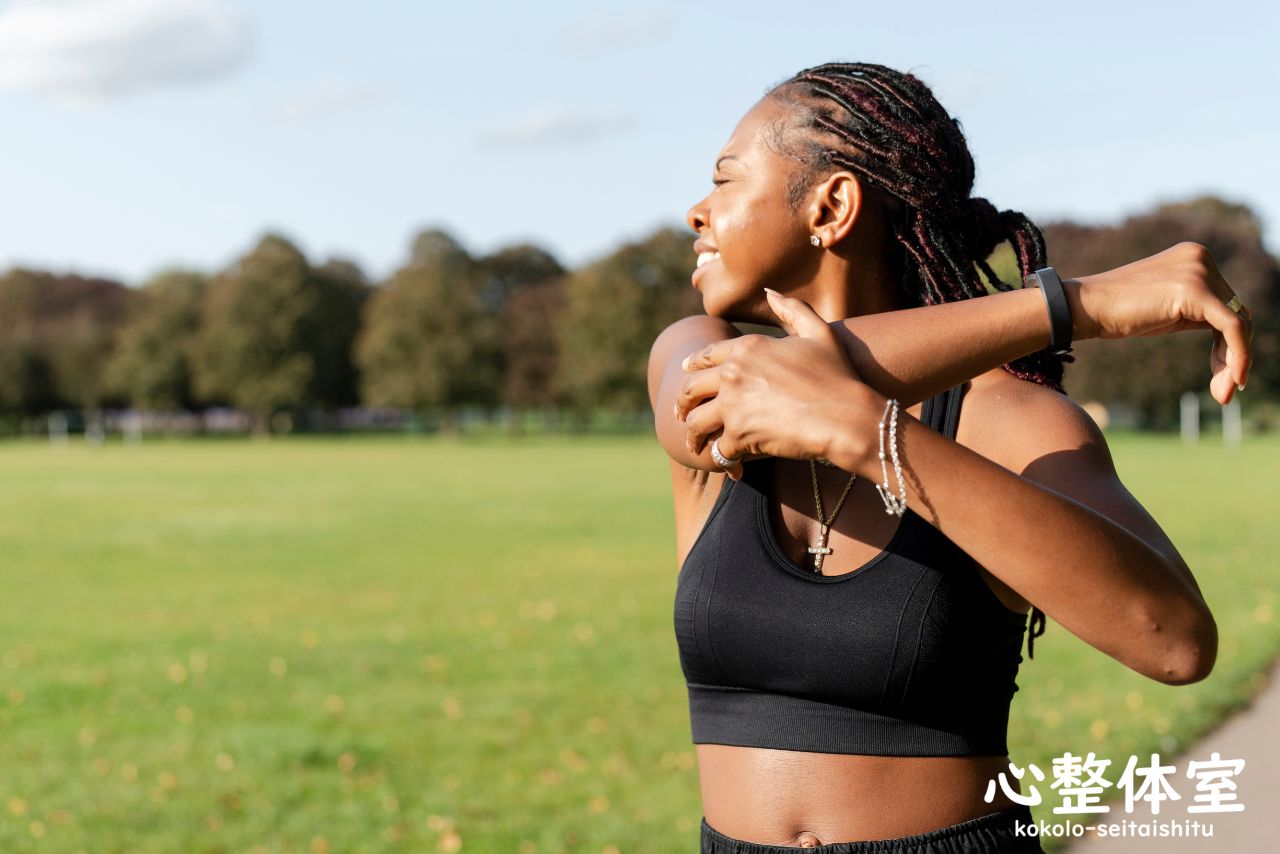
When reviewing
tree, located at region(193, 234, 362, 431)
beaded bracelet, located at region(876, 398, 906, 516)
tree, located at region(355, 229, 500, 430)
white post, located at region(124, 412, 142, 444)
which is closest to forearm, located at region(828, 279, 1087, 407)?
beaded bracelet, located at region(876, 398, 906, 516)

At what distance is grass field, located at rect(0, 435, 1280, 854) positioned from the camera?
6488 millimetres

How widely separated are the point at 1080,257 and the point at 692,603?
69657mm

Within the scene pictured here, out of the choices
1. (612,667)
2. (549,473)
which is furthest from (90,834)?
(549,473)

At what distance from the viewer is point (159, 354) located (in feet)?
268

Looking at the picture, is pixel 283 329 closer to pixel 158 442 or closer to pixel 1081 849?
pixel 158 442

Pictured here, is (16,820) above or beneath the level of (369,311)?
beneath

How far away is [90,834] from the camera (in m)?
6.18

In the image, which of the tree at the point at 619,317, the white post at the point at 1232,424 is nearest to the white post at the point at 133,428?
the tree at the point at 619,317

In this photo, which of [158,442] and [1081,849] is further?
[158,442]

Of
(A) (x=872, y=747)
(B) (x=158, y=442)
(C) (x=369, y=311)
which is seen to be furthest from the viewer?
(C) (x=369, y=311)

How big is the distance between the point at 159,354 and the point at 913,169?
8611cm

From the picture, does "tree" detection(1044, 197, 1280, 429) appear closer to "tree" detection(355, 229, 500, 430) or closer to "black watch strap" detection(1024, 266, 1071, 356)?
"tree" detection(355, 229, 500, 430)

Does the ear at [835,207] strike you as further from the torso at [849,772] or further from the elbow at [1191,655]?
the elbow at [1191,655]

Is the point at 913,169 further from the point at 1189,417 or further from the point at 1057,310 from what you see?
the point at 1189,417
